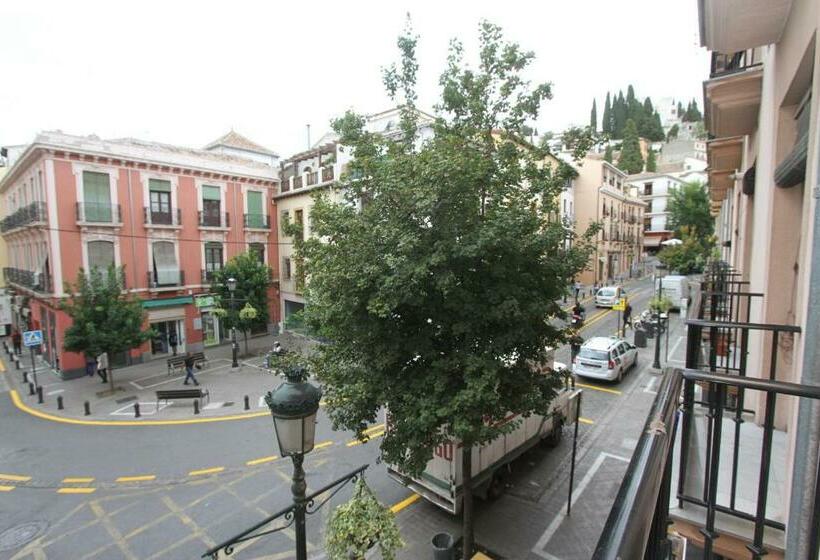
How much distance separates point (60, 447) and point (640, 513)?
659 inches

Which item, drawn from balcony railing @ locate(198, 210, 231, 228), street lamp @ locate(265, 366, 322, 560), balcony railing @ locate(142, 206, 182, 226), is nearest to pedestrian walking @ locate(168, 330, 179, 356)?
balcony railing @ locate(142, 206, 182, 226)

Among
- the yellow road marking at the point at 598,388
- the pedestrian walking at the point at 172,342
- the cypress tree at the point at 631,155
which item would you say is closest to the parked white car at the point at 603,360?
the yellow road marking at the point at 598,388

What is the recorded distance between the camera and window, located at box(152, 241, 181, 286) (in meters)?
21.9

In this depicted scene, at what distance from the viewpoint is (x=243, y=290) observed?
21.6 metres

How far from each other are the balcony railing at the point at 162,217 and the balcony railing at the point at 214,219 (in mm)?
1117

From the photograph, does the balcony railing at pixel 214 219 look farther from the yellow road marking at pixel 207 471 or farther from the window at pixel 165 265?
the yellow road marking at pixel 207 471

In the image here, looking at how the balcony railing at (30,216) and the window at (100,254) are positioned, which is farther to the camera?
the window at (100,254)

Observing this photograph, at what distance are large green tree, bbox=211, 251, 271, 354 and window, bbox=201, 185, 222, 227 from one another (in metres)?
3.44

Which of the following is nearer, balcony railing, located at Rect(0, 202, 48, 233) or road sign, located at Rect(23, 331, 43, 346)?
road sign, located at Rect(23, 331, 43, 346)

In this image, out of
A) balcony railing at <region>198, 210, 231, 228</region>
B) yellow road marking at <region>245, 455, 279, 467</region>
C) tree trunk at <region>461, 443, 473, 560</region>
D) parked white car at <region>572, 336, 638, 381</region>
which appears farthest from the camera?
balcony railing at <region>198, 210, 231, 228</region>

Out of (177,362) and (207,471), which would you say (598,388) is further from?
(177,362)

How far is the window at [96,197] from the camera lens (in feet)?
64.2

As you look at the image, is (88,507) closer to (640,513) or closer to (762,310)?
(640,513)

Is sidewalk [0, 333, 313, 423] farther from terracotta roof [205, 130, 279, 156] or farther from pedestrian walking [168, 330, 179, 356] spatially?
terracotta roof [205, 130, 279, 156]
